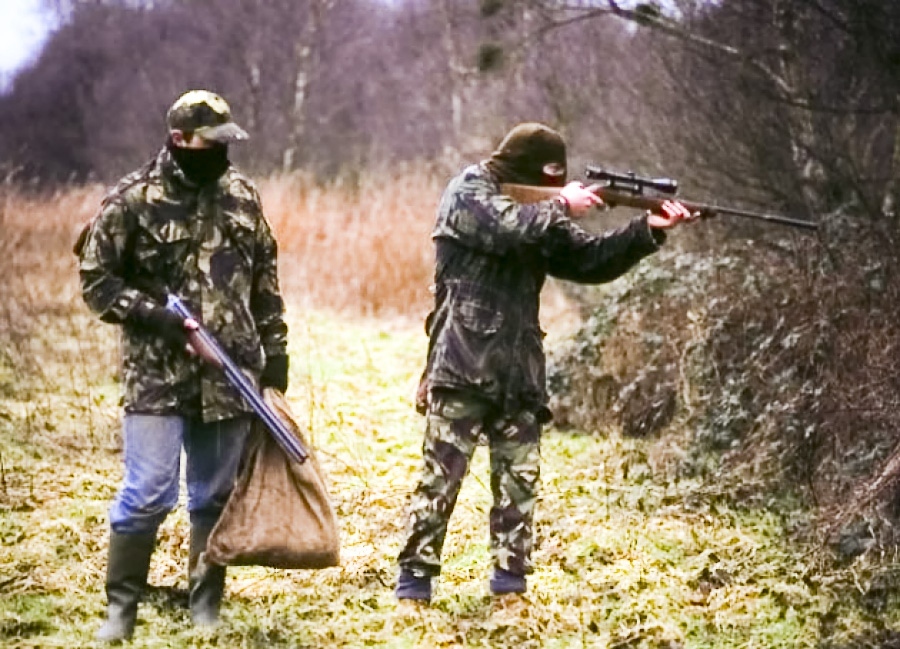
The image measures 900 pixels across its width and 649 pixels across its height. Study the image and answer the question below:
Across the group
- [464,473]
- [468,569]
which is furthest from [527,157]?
[468,569]

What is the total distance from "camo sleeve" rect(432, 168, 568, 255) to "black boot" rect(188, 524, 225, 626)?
5.03ft

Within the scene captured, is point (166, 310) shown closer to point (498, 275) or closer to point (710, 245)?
point (498, 275)

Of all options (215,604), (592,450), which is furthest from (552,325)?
(215,604)

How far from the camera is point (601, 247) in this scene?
5883 millimetres

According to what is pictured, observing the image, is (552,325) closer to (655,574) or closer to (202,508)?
(655,574)

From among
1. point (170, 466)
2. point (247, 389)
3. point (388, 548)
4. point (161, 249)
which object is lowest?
point (388, 548)

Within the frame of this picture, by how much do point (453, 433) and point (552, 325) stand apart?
29.7ft

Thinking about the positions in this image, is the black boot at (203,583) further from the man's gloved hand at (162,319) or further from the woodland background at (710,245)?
the woodland background at (710,245)

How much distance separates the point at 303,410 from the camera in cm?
1121

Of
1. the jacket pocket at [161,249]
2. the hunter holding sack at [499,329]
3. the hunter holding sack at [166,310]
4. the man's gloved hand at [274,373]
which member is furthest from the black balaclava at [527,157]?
the jacket pocket at [161,249]

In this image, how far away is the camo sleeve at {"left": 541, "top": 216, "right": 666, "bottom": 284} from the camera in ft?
19.1

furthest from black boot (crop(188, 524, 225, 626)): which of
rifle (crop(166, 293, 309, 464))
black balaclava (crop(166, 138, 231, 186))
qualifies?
black balaclava (crop(166, 138, 231, 186))

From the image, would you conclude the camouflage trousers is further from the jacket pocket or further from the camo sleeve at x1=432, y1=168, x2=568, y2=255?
the jacket pocket

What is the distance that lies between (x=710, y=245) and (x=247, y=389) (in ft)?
24.1
